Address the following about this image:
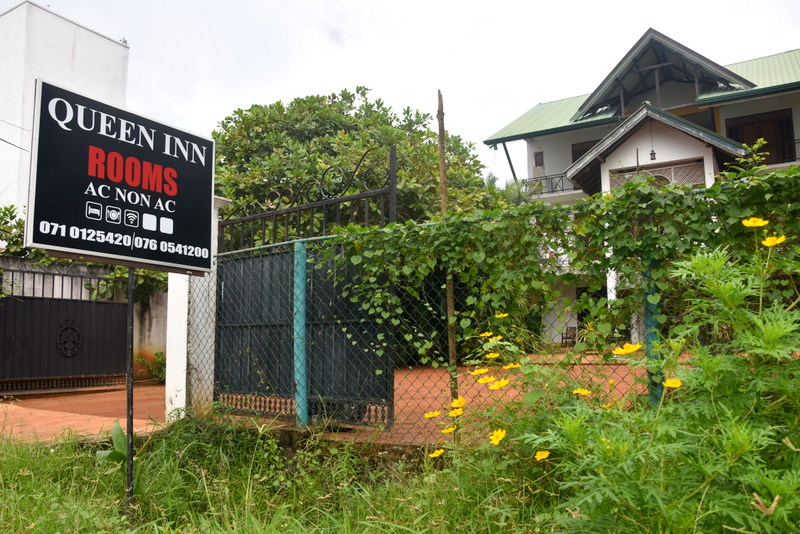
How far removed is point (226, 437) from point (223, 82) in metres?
8.64

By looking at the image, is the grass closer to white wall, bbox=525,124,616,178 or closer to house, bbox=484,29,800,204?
house, bbox=484,29,800,204

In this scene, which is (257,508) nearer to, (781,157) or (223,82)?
(223,82)

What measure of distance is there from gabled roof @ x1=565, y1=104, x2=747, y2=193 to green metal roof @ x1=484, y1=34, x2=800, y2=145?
2054 millimetres

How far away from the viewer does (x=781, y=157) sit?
52.7 ft

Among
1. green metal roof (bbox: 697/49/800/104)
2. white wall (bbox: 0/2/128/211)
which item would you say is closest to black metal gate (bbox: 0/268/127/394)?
white wall (bbox: 0/2/128/211)

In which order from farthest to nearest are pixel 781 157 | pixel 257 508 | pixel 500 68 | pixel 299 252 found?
pixel 781 157
pixel 500 68
pixel 299 252
pixel 257 508

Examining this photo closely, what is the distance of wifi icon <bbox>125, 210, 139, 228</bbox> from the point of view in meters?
3.77

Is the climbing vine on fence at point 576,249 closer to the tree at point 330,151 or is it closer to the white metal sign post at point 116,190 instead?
the white metal sign post at point 116,190

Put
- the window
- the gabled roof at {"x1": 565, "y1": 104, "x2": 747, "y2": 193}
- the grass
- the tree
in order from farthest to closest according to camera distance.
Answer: the window < the gabled roof at {"x1": 565, "y1": 104, "x2": 747, "y2": 193} < the tree < the grass

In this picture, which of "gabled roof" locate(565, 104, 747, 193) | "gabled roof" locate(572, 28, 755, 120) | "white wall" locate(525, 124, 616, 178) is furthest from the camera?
"white wall" locate(525, 124, 616, 178)

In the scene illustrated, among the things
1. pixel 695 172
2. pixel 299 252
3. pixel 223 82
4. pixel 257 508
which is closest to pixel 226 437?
pixel 257 508

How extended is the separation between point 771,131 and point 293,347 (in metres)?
16.3

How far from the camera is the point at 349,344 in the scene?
4543 mm

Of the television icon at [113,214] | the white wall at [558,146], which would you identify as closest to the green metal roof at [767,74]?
the white wall at [558,146]
